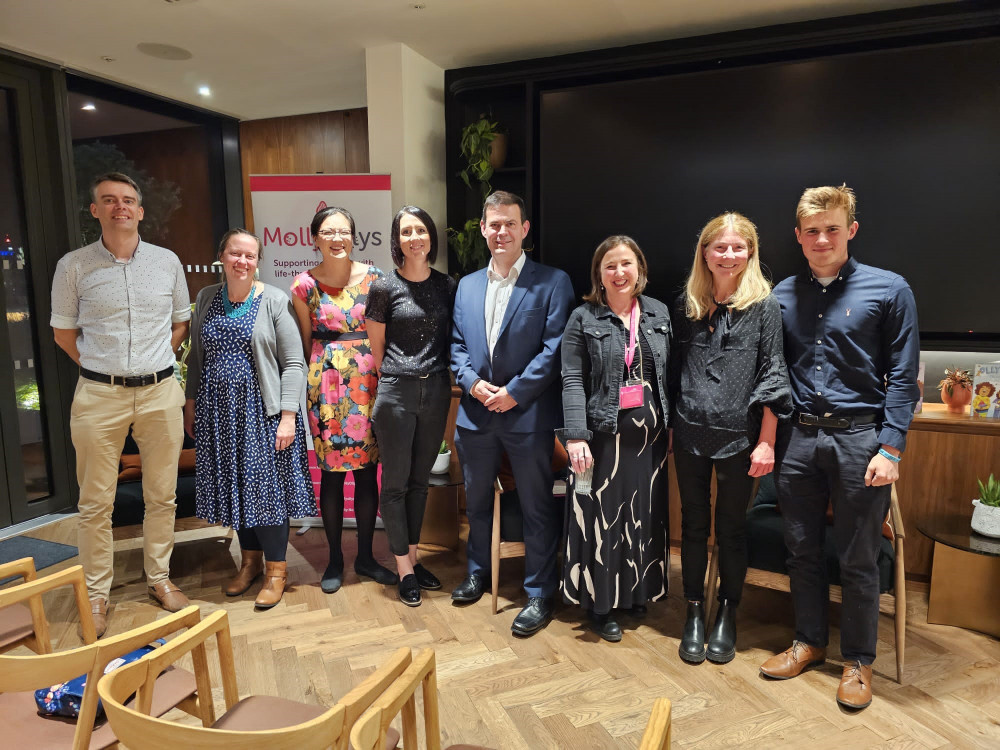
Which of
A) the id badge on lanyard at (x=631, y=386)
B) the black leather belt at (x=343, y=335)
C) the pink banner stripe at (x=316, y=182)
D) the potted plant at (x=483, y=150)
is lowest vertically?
the id badge on lanyard at (x=631, y=386)

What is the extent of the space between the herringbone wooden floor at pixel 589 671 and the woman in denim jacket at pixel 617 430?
281 millimetres

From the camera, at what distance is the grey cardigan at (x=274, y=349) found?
273 centimetres

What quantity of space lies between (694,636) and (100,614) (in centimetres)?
229

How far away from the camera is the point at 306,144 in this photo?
5.07m

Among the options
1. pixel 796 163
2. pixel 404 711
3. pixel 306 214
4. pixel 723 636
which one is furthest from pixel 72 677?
pixel 796 163

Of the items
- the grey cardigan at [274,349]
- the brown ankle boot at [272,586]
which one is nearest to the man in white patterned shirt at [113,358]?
the grey cardigan at [274,349]

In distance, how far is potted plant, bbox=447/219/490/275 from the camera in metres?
3.95

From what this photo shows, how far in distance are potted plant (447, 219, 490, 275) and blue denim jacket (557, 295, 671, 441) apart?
5.50ft

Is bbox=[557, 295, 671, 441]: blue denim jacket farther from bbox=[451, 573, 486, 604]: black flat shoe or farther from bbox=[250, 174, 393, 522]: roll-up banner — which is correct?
bbox=[250, 174, 393, 522]: roll-up banner

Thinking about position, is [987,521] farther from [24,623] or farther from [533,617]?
[24,623]

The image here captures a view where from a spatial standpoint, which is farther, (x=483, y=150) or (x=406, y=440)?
(x=483, y=150)

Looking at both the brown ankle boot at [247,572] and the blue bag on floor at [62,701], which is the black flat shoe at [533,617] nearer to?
the brown ankle boot at [247,572]

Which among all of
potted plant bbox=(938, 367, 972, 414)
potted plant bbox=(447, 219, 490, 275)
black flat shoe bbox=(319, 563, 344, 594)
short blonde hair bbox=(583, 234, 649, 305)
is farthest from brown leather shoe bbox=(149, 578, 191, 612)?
potted plant bbox=(938, 367, 972, 414)

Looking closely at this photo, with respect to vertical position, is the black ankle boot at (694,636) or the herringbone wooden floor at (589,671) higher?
the black ankle boot at (694,636)
